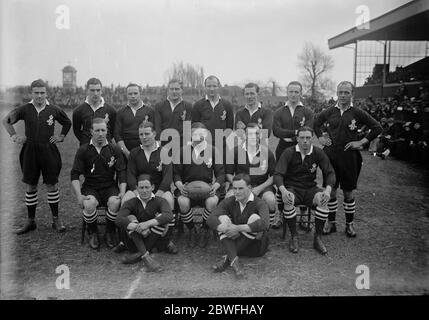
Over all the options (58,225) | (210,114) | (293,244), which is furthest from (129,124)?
(293,244)

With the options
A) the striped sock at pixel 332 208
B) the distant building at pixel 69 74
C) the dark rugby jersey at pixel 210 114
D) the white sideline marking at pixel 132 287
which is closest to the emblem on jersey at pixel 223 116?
the dark rugby jersey at pixel 210 114

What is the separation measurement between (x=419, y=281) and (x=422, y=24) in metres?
10.8

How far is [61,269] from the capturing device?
3938 mm

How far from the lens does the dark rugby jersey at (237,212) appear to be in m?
4.09

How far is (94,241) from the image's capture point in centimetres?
459

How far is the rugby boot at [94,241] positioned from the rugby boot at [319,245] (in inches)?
99.6

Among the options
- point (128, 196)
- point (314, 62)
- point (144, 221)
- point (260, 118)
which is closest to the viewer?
point (144, 221)

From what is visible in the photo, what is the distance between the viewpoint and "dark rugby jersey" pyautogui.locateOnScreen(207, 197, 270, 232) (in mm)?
4090

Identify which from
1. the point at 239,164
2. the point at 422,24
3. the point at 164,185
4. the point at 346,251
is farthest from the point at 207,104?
the point at 422,24

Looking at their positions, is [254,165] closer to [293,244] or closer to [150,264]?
[293,244]

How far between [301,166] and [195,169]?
1290mm

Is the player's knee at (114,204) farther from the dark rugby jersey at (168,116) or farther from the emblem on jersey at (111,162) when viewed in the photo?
the dark rugby jersey at (168,116)

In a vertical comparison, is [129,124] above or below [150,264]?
above
